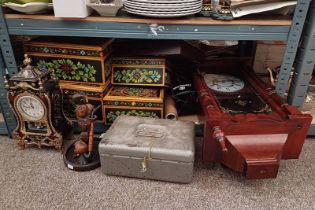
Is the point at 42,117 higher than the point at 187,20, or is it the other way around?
the point at 187,20

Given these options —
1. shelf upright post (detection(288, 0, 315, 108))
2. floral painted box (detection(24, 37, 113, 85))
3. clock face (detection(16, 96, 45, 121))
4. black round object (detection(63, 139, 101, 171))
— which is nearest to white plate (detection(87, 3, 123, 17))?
floral painted box (detection(24, 37, 113, 85))

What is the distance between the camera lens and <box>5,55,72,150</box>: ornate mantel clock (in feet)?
2.92

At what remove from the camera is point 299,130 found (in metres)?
0.78

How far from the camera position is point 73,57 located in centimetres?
97

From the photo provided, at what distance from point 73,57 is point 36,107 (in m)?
0.22

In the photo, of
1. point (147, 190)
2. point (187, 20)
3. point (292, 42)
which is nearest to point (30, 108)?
point (147, 190)

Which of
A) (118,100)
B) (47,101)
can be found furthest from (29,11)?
(118,100)

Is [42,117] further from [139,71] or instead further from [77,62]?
[139,71]

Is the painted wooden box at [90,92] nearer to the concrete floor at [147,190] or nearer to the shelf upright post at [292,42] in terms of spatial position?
the concrete floor at [147,190]

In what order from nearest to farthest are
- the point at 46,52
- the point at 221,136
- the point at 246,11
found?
the point at 221,136, the point at 246,11, the point at 46,52

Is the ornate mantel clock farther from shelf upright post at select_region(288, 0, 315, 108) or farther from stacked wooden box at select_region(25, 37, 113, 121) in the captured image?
shelf upright post at select_region(288, 0, 315, 108)

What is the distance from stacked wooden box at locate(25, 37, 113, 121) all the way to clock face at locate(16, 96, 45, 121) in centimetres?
13

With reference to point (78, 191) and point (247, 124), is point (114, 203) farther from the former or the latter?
point (247, 124)

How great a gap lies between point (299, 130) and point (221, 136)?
0.24 metres
